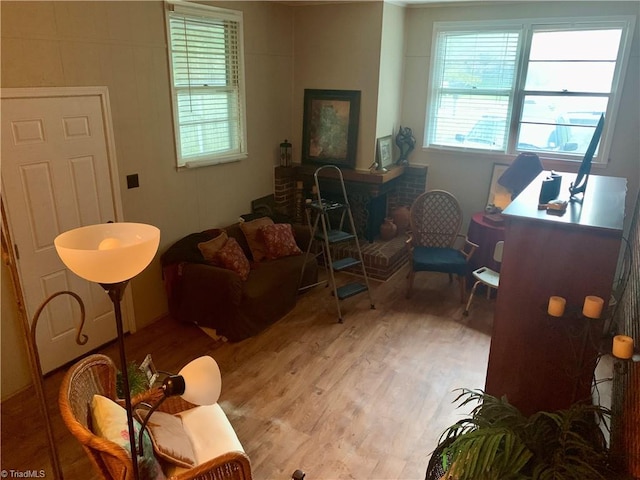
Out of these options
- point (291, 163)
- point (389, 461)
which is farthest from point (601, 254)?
point (291, 163)

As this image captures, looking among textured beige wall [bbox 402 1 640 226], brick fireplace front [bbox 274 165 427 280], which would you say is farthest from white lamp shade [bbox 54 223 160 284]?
textured beige wall [bbox 402 1 640 226]

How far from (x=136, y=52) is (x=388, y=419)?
3.13 metres

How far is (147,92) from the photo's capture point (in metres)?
3.58

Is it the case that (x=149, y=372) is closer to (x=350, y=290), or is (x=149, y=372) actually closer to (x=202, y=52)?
(x=350, y=290)

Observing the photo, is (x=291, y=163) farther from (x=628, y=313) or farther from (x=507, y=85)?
(x=628, y=313)

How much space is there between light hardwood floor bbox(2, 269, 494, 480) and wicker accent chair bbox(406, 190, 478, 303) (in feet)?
1.15

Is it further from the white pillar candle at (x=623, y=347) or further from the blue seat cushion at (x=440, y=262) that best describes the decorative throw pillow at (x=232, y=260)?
the white pillar candle at (x=623, y=347)

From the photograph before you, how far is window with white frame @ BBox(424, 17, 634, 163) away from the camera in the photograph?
4.29m

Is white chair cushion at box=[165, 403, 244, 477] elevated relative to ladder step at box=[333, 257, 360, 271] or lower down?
lower down

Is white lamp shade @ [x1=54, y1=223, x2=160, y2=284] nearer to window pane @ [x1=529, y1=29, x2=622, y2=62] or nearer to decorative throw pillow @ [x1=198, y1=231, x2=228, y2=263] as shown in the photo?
decorative throw pillow @ [x1=198, y1=231, x2=228, y2=263]

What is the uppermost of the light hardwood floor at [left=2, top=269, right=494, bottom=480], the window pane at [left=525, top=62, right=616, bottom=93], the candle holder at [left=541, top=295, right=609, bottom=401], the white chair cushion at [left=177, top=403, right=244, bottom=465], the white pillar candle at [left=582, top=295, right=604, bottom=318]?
the window pane at [left=525, top=62, right=616, bottom=93]

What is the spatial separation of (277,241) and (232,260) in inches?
23.2

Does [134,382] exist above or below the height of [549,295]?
below

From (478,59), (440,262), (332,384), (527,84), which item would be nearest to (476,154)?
(527,84)
